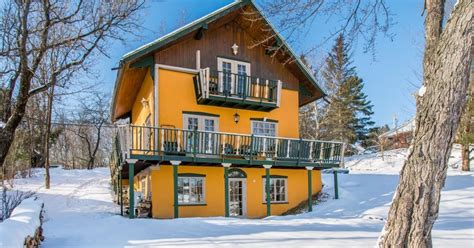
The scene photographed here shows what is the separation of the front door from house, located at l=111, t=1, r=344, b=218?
4 cm

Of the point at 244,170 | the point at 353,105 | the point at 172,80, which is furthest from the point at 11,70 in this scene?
the point at 353,105

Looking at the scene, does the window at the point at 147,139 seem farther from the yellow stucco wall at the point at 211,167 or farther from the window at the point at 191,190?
the window at the point at 191,190

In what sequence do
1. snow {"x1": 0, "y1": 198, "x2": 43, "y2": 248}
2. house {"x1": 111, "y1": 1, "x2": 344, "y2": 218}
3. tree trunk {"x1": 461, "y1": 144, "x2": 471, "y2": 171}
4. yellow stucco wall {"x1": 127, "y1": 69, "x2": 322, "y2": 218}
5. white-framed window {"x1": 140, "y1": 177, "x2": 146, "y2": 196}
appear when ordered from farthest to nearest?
tree trunk {"x1": 461, "y1": 144, "x2": 471, "y2": 171}, white-framed window {"x1": 140, "y1": 177, "x2": 146, "y2": 196}, yellow stucco wall {"x1": 127, "y1": 69, "x2": 322, "y2": 218}, house {"x1": 111, "y1": 1, "x2": 344, "y2": 218}, snow {"x1": 0, "y1": 198, "x2": 43, "y2": 248}

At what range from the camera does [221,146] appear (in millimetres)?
14445

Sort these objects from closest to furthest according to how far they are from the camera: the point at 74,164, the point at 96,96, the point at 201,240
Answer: the point at 201,240, the point at 96,96, the point at 74,164

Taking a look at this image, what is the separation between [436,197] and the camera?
14.1 feet

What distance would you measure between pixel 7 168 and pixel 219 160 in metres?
12.3

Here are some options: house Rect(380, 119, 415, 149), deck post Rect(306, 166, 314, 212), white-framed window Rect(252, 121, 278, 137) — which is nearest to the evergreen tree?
house Rect(380, 119, 415, 149)

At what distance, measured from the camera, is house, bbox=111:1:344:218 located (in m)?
13.9

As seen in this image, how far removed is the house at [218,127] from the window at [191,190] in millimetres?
38

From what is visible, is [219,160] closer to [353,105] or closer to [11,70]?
[11,70]

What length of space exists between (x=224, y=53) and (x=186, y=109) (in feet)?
9.69

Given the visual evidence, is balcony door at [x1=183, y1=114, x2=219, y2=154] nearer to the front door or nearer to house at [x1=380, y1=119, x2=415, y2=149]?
the front door

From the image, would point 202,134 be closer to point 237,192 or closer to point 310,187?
point 237,192
